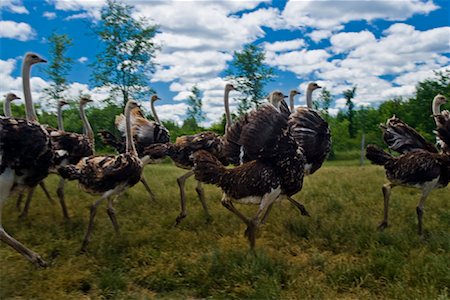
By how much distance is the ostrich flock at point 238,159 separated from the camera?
194 inches

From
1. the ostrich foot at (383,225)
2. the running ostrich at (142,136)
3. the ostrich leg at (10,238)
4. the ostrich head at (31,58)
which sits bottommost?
the ostrich foot at (383,225)

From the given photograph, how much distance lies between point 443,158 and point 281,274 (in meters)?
3.00

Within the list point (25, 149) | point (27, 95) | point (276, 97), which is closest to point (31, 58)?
point (27, 95)

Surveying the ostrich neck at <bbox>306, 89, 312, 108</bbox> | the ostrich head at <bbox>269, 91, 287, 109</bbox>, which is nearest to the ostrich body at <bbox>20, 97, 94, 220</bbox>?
the ostrich head at <bbox>269, 91, 287, 109</bbox>

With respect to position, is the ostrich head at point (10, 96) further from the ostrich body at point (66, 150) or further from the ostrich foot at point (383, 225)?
the ostrich foot at point (383, 225)

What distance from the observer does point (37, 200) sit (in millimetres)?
8016

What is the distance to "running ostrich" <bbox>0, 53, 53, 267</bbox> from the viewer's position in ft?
15.6

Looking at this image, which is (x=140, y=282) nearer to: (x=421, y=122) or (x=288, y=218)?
(x=288, y=218)

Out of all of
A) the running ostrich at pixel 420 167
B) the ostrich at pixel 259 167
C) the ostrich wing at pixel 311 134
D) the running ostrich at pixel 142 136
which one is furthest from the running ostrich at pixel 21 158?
the running ostrich at pixel 420 167

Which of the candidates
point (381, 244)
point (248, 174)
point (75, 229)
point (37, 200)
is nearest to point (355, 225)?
point (381, 244)

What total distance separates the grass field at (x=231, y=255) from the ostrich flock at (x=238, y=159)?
0.91 ft

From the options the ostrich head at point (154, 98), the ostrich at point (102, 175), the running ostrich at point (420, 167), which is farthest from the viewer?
the ostrich head at point (154, 98)

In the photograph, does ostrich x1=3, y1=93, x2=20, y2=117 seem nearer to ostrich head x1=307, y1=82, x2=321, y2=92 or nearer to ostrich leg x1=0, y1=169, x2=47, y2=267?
ostrich leg x1=0, y1=169, x2=47, y2=267

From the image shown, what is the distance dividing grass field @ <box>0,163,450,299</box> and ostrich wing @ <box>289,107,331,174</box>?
0.89m
